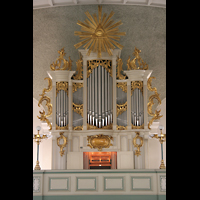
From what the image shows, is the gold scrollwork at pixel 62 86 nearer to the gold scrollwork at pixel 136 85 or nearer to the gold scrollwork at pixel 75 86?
the gold scrollwork at pixel 75 86

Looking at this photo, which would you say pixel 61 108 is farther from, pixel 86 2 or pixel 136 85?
pixel 86 2

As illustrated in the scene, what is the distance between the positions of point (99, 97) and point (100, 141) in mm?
1399

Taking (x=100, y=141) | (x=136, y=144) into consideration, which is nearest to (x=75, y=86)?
(x=100, y=141)

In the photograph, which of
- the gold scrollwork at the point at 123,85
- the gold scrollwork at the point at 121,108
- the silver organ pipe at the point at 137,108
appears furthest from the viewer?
the gold scrollwork at the point at 123,85

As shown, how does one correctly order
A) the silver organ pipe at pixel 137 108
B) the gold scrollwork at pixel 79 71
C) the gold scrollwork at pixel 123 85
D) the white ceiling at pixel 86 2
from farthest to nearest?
the white ceiling at pixel 86 2, the gold scrollwork at pixel 79 71, the gold scrollwork at pixel 123 85, the silver organ pipe at pixel 137 108

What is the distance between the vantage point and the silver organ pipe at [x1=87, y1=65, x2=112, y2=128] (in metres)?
10.2

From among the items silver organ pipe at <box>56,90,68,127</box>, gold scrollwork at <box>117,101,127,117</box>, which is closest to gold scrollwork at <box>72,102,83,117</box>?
silver organ pipe at <box>56,90,68,127</box>

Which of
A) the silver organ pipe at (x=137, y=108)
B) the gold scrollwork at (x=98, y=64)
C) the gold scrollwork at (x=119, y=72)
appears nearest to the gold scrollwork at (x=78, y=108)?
the gold scrollwork at (x=98, y=64)

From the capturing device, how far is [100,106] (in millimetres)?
10297

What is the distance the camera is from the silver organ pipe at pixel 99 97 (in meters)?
10.2

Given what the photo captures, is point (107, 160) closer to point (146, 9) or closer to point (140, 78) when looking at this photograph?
point (140, 78)

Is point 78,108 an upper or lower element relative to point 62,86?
lower

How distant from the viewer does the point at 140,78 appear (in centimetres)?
1052
